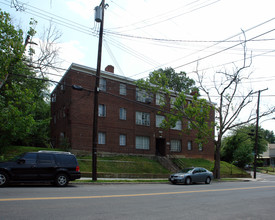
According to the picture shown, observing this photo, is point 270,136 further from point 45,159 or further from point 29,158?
point 29,158

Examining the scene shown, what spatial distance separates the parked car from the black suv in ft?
29.3

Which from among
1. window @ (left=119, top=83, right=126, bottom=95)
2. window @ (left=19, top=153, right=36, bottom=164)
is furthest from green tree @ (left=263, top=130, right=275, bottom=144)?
window @ (left=19, top=153, right=36, bottom=164)

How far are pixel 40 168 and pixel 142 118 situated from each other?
65.9 feet

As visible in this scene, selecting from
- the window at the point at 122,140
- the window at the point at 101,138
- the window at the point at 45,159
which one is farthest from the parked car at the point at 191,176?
the window at the point at 45,159

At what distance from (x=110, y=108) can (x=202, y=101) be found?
32.5 ft

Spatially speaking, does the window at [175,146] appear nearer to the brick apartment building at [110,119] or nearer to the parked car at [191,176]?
the brick apartment building at [110,119]

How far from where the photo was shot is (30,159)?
1352cm

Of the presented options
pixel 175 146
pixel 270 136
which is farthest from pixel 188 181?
pixel 270 136

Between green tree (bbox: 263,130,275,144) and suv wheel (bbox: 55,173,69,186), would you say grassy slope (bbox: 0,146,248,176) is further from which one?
green tree (bbox: 263,130,275,144)

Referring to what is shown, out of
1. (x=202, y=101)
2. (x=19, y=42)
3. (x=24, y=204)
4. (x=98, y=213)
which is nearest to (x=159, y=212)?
(x=98, y=213)

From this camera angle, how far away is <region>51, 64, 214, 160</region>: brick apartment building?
2655 cm

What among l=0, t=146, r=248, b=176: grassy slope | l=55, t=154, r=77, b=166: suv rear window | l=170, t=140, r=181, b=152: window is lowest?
l=0, t=146, r=248, b=176: grassy slope

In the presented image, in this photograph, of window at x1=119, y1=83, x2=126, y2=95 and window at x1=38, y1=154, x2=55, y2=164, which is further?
window at x1=119, y1=83, x2=126, y2=95

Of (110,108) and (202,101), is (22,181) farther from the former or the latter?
(202,101)
